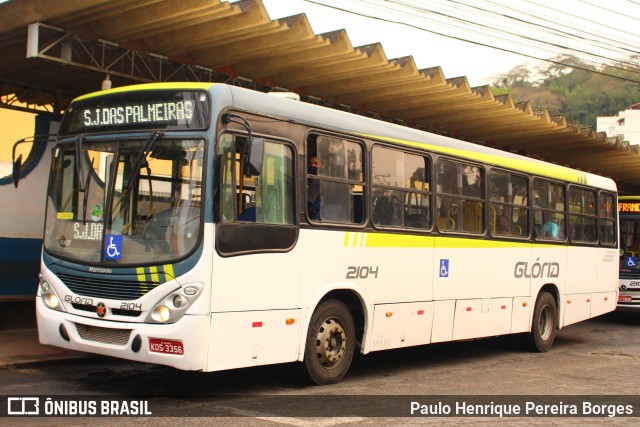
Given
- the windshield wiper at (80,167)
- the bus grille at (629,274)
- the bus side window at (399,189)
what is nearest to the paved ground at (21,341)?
the windshield wiper at (80,167)

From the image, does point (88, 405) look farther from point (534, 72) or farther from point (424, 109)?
point (534, 72)

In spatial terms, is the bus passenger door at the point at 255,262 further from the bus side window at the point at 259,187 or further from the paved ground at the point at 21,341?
the paved ground at the point at 21,341

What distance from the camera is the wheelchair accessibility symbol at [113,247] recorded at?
7727 mm

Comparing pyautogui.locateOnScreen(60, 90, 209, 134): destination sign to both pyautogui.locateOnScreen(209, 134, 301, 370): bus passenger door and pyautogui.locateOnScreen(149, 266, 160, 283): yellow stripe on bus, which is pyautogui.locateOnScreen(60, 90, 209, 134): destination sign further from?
pyautogui.locateOnScreen(149, 266, 160, 283): yellow stripe on bus

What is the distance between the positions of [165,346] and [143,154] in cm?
186

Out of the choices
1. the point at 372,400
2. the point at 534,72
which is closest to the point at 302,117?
the point at 372,400

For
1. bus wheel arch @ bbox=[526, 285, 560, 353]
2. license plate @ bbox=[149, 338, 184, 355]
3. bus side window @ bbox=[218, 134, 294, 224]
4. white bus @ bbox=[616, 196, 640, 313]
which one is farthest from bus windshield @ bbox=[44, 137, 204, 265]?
white bus @ bbox=[616, 196, 640, 313]

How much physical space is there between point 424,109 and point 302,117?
30.7ft

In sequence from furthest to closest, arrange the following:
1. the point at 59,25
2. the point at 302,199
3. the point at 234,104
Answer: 1. the point at 59,25
2. the point at 302,199
3. the point at 234,104

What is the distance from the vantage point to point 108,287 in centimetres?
774

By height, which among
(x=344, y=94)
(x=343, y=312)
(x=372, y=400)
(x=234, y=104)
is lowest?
(x=372, y=400)

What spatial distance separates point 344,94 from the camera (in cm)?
1591

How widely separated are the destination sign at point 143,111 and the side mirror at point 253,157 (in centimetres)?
47

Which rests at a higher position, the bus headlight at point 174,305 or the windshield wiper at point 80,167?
the windshield wiper at point 80,167
